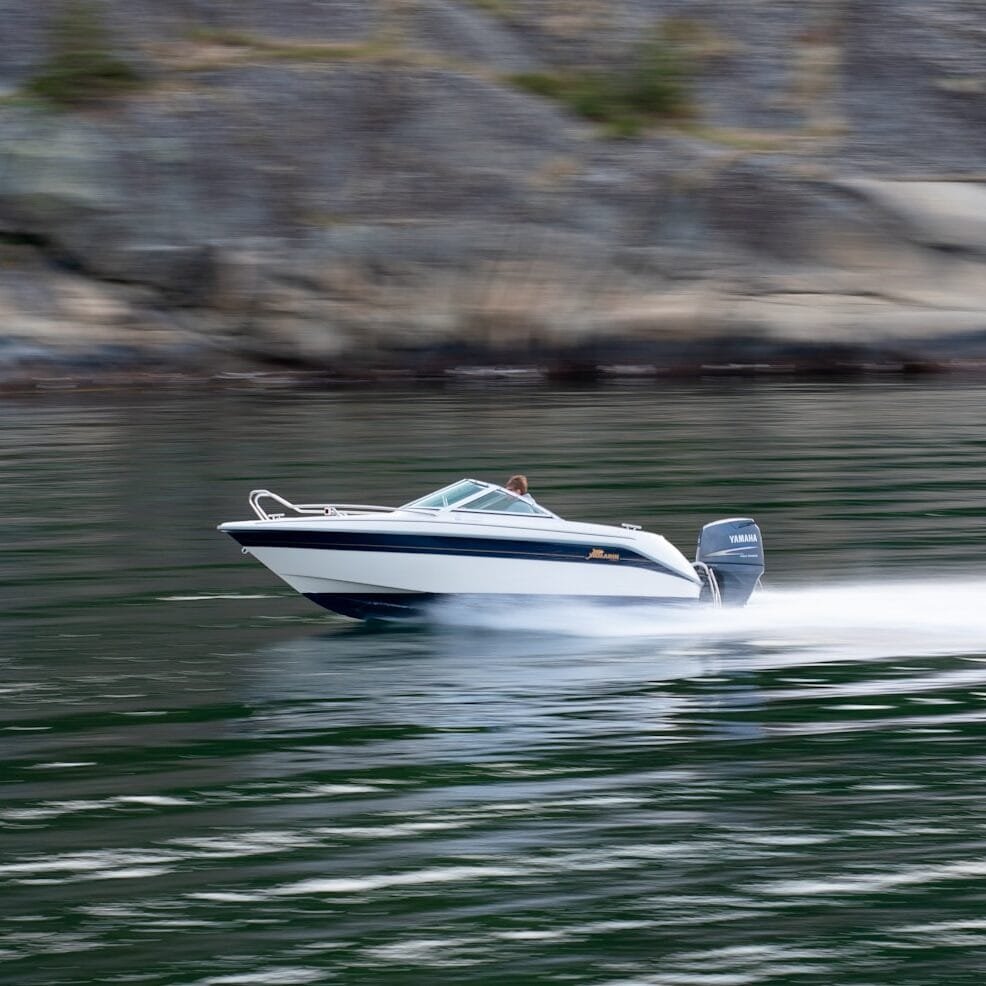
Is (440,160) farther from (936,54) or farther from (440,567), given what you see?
(440,567)

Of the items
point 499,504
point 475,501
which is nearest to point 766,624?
point 499,504

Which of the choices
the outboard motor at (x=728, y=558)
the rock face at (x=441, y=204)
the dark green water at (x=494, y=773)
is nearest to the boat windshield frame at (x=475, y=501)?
the dark green water at (x=494, y=773)

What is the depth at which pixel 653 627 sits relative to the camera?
19250 mm

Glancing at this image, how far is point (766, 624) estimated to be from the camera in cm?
1962

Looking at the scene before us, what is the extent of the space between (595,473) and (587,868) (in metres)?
21.2

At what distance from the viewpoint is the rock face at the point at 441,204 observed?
211ft

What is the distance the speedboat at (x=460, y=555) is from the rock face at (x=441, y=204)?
141 feet

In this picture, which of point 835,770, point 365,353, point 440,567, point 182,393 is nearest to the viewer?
point 835,770

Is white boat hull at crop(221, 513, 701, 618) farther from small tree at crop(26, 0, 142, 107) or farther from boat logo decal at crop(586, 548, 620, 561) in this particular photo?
small tree at crop(26, 0, 142, 107)

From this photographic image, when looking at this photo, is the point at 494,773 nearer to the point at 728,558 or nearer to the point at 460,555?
the point at 460,555

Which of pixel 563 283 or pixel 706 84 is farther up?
pixel 706 84

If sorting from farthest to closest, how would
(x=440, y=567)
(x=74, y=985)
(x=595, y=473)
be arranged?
(x=595, y=473)
(x=440, y=567)
(x=74, y=985)

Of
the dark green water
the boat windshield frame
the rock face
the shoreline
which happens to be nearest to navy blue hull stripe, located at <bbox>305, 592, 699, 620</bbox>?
the dark green water

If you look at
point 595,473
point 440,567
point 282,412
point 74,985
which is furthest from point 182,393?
point 74,985
